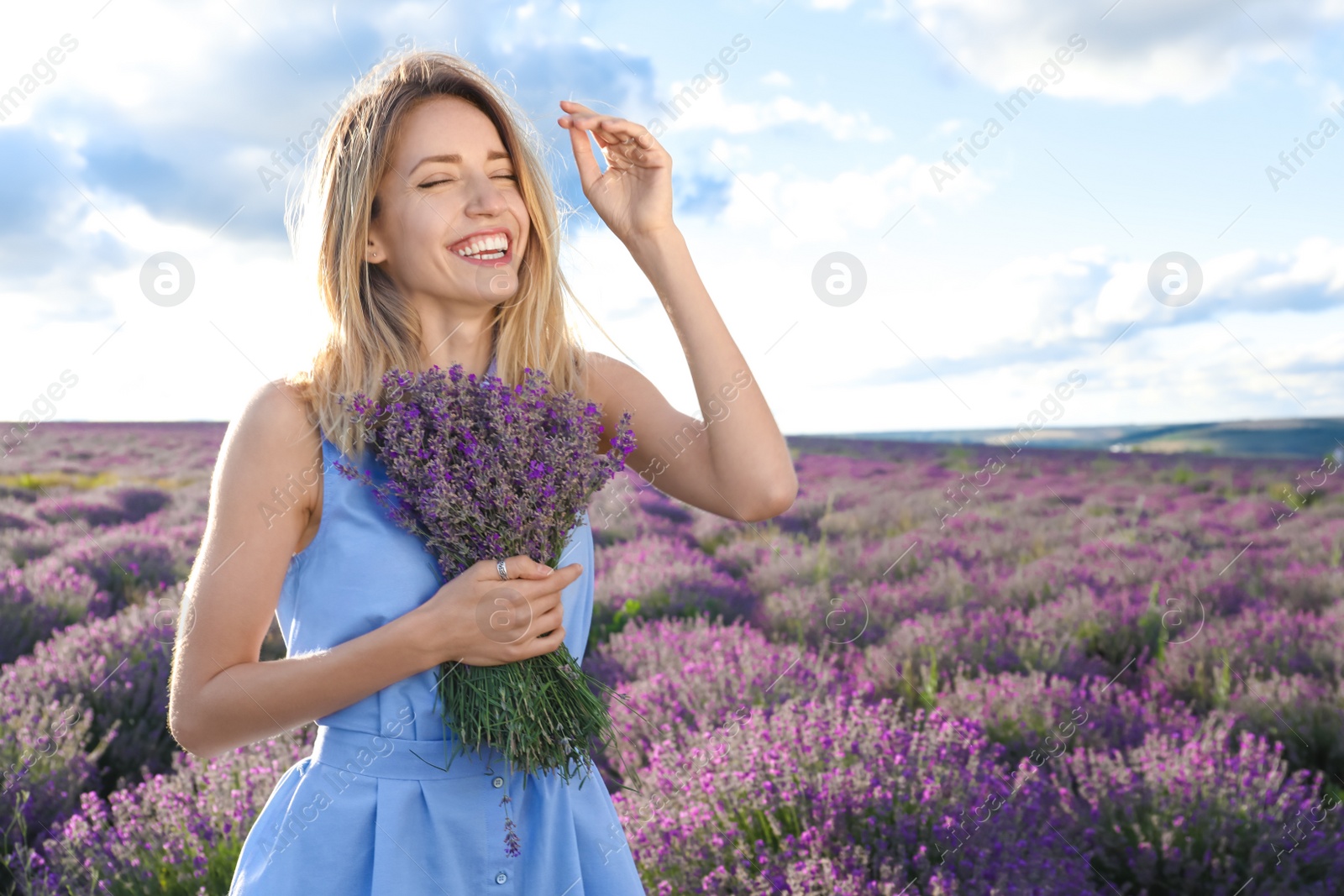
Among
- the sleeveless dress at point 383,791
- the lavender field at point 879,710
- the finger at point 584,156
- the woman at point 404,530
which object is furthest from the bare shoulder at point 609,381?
the lavender field at point 879,710

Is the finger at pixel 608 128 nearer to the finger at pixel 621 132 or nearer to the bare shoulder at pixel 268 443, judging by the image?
the finger at pixel 621 132

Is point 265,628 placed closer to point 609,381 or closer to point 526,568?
point 526,568

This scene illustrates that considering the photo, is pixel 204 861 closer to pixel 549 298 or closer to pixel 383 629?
pixel 383 629

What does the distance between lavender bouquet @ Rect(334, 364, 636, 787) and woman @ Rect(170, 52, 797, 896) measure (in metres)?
0.06

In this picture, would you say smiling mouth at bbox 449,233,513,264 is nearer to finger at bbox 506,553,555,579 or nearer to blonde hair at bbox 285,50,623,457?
blonde hair at bbox 285,50,623,457

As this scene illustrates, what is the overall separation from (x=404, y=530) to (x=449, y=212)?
616 millimetres

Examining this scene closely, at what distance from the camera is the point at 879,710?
312 cm

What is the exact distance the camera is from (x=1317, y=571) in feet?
20.6

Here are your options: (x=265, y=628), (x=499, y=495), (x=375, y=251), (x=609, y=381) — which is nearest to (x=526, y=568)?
(x=499, y=495)

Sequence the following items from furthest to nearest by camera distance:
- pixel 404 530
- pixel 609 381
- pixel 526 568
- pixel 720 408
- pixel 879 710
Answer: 1. pixel 879 710
2. pixel 609 381
3. pixel 720 408
4. pixel 404 530
5. pixel 526 568

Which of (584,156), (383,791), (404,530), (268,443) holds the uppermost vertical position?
(584,156)

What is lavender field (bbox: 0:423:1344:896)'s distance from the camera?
2.58 m

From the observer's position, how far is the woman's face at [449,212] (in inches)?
64.6

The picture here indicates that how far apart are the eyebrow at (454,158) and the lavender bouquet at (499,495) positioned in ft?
1.53
